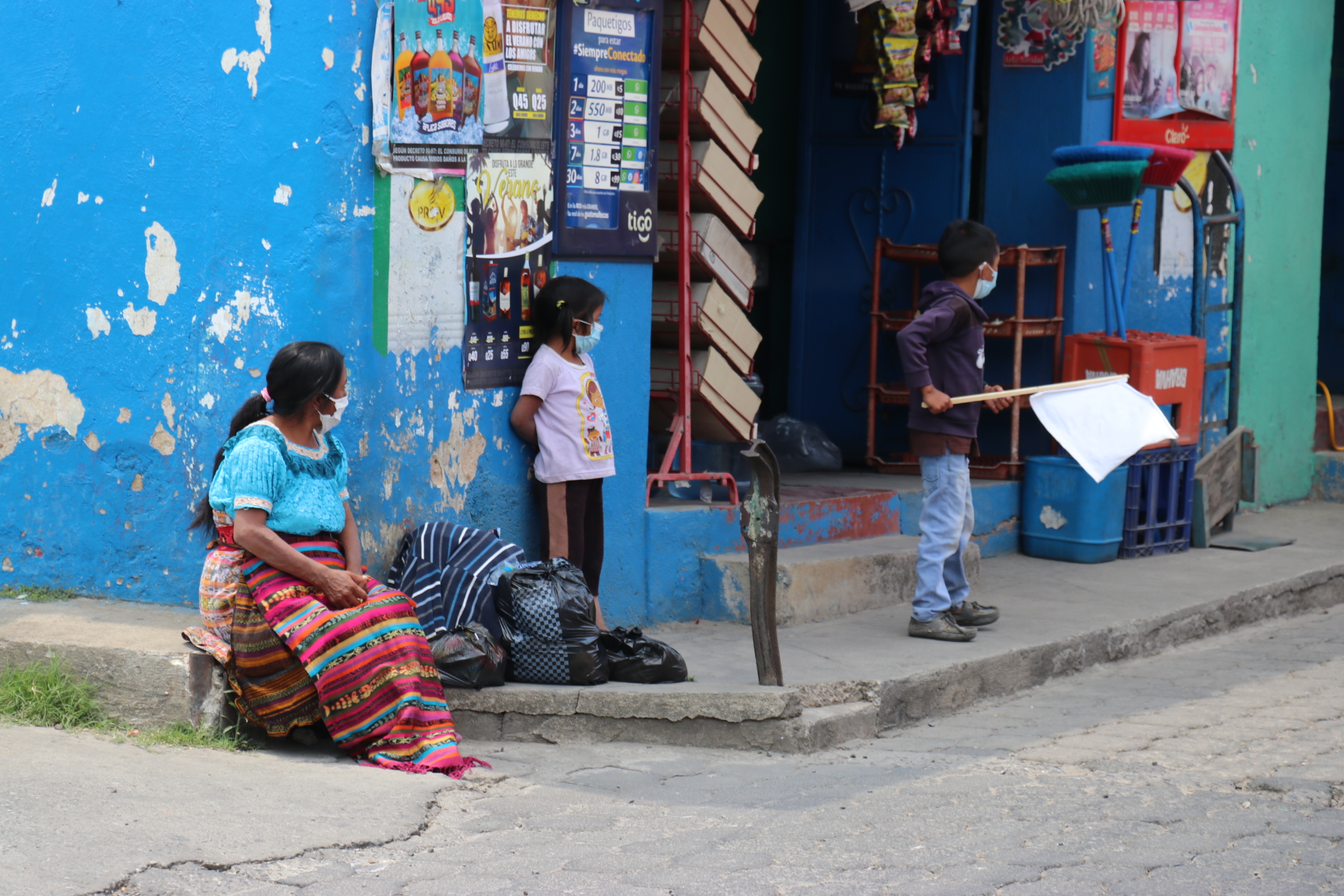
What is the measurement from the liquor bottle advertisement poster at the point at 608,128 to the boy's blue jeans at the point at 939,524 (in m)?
1.45

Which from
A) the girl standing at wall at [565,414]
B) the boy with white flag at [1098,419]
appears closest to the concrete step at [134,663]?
the girl standing at wall at [565,414]

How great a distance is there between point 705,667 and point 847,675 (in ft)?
1.65

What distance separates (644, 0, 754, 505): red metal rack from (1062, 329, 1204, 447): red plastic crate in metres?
2.38

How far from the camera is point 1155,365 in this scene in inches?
290

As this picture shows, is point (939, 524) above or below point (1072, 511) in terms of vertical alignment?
→ above

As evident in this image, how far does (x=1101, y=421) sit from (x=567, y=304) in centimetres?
208

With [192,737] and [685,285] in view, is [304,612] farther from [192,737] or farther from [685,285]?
[685,285]

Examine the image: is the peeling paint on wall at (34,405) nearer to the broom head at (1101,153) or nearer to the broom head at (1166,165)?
the broom head at (1101,153)

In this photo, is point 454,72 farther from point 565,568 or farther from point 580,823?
point 580,823

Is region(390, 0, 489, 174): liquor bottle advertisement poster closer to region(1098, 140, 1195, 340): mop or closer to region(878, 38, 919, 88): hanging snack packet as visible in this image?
region(878, 38, 919, 88): hanging snack packet

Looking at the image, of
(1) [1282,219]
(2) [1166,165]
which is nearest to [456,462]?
(2) [1166,165]

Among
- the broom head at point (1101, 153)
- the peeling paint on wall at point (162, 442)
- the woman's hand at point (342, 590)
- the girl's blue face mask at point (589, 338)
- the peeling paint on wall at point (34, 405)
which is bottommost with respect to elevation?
the woman's hand at point (342, 590)

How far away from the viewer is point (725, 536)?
612 centimetres

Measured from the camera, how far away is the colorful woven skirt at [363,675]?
424cm
